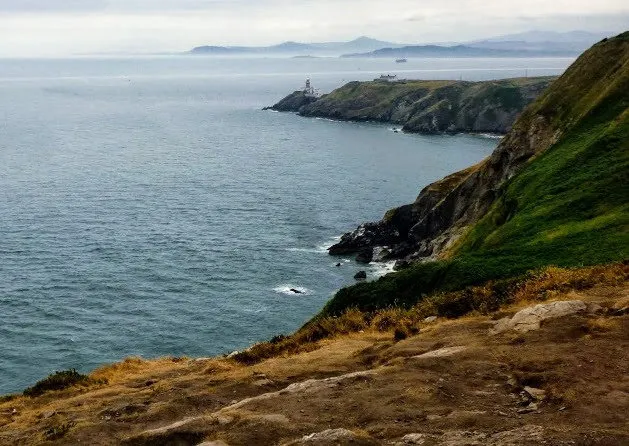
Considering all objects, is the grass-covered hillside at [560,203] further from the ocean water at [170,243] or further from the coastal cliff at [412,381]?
the ocean water at [170,243]

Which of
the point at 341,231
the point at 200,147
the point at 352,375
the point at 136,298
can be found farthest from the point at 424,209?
the point at 200,147

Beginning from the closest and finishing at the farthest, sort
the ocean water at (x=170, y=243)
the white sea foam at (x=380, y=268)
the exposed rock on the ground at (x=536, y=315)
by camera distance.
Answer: the exposed rock on the ground at (x=536, y=315), the ocean water at (x=170, y=243), the white sea foam at (x=380, y=268)

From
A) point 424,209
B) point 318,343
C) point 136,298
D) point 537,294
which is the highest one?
point 537,294

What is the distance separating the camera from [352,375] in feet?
68.7

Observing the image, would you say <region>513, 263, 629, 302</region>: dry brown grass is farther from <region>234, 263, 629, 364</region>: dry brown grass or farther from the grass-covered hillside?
the grass-covered hillside

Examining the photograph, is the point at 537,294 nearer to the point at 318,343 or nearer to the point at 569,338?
the point at 569,338

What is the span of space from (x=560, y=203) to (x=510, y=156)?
28.2 meters

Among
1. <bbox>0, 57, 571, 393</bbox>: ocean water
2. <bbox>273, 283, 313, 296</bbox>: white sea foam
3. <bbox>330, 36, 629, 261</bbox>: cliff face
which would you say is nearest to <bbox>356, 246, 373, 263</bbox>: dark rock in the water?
<bbox>330, 36, 629, 261</bbox>: cliff face

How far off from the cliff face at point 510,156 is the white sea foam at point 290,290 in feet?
45.5

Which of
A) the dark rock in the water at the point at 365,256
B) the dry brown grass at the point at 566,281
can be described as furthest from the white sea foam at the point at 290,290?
the dry brown grass at the point at 566,281

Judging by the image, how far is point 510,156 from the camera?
254 feet

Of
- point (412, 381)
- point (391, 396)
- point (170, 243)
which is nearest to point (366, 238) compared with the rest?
point (170, 243)

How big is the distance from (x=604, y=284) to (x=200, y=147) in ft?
551

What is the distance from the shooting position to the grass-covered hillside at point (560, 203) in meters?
39.1
